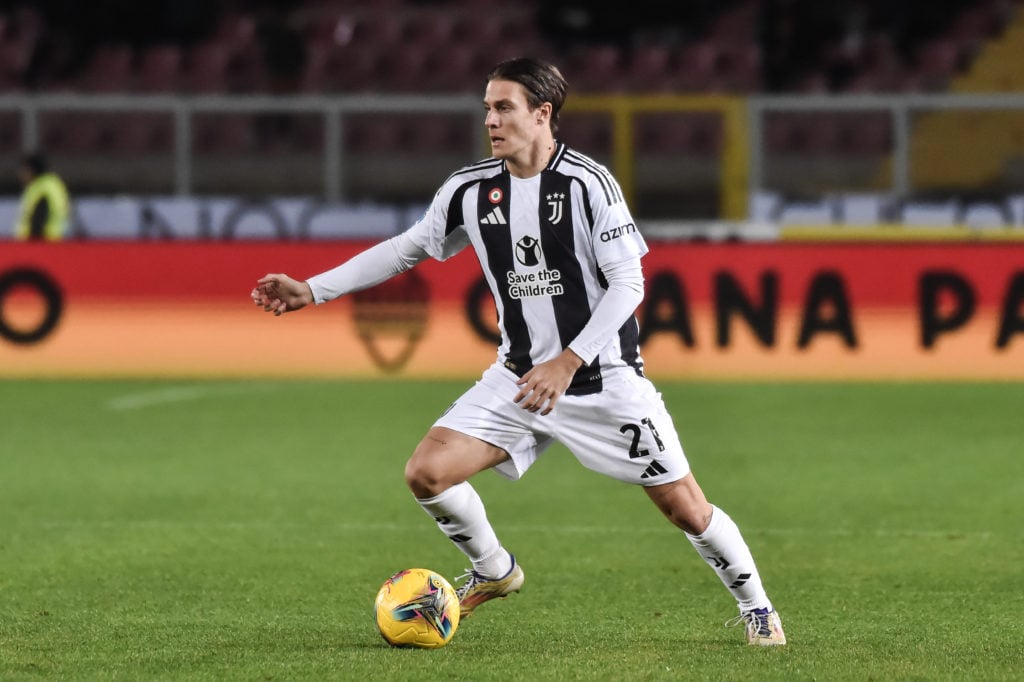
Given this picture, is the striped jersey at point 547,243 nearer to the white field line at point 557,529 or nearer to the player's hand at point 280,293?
the player's hand at point 280,293

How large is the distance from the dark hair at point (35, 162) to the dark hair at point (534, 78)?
1167 centimetres

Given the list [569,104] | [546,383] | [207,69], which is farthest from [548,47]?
[546,383]

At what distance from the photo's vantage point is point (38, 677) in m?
5.11

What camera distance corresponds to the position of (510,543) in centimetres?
760

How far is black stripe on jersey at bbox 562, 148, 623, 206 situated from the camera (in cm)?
543

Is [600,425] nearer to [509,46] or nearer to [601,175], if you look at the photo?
[601,175]

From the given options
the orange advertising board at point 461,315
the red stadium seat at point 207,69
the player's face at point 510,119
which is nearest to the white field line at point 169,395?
the orange advertising board at point 461,315

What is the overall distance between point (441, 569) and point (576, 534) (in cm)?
99

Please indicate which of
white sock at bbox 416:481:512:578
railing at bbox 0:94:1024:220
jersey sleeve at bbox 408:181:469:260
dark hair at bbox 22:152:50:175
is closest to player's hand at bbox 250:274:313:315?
jersey sleeve at bbox 408:181:469:260

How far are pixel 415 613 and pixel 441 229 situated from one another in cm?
118

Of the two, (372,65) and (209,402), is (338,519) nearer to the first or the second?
(209,402)

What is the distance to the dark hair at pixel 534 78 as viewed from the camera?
538 cm

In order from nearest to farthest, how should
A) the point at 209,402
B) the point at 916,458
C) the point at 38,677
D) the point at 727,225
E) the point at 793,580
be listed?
the point at 38,677 → the point at 793,580 → the point at 916,458 → the point at 209,402 → the point at 727,225

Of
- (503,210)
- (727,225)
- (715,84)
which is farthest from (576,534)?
(715,84)
